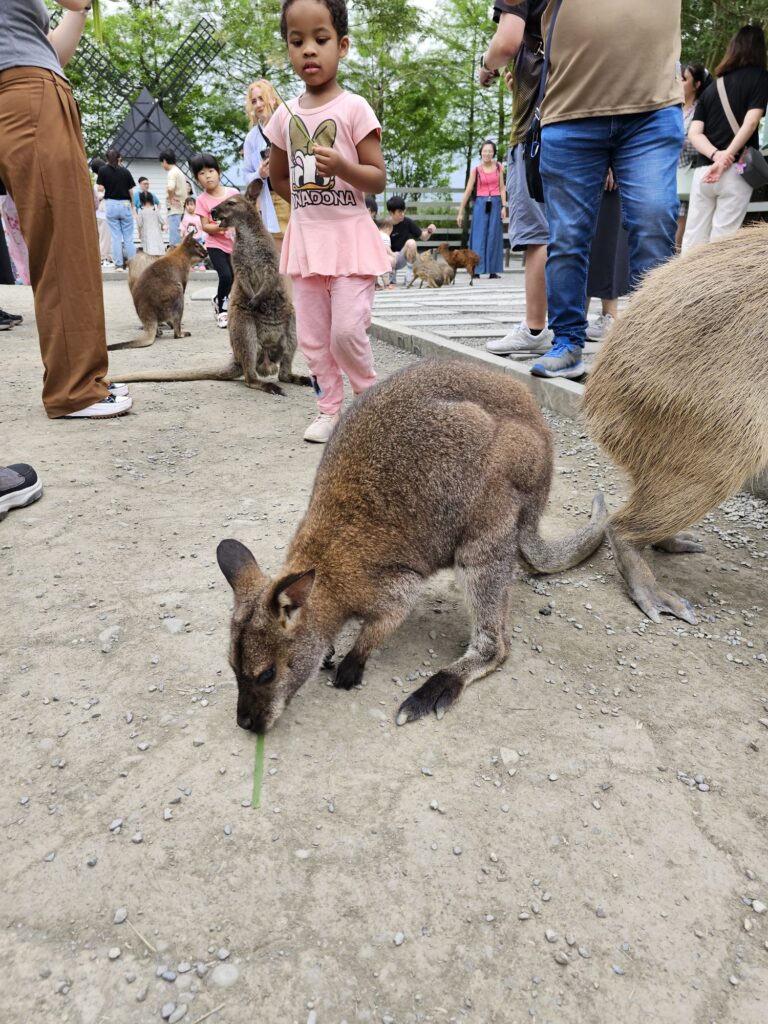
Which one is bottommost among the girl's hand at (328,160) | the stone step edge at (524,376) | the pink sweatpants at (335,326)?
the stone step edge at (524,376)

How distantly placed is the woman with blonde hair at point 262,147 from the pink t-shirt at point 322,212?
8.99ft

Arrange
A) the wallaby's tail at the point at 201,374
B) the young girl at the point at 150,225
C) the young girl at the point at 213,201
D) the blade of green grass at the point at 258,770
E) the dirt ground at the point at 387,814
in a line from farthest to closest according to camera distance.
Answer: the young girl at the point at 150,225, the young girl at the point at 213,201, the wallaby's tail at the point at 201,374, the blade of green grass at the point at 258,770, the dirt ground at the point at 387,814

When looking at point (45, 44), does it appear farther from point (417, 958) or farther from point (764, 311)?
Answer: point (417, 958)

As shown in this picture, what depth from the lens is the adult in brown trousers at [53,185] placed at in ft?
11.1

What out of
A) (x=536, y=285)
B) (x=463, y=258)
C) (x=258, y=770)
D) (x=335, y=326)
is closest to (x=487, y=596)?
(x=258, y=770)

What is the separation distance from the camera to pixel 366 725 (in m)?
1.85

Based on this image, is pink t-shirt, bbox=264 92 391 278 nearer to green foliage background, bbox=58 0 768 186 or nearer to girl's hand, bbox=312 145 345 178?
girl's hand, bbox=312 145 345 178

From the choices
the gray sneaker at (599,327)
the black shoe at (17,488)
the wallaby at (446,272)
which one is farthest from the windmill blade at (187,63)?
the black shoe at (17,488)

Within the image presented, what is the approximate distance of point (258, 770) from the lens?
1.67 m

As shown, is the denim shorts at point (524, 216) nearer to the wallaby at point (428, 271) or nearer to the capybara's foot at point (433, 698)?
the capybara's foot at point (433, 698)

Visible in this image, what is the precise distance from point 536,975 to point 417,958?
0.21 m

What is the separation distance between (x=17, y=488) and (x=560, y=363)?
288 centimetres

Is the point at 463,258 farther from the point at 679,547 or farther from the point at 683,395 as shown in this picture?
the point at 683,395

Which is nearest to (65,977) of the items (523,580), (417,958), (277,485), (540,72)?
(417,958)
